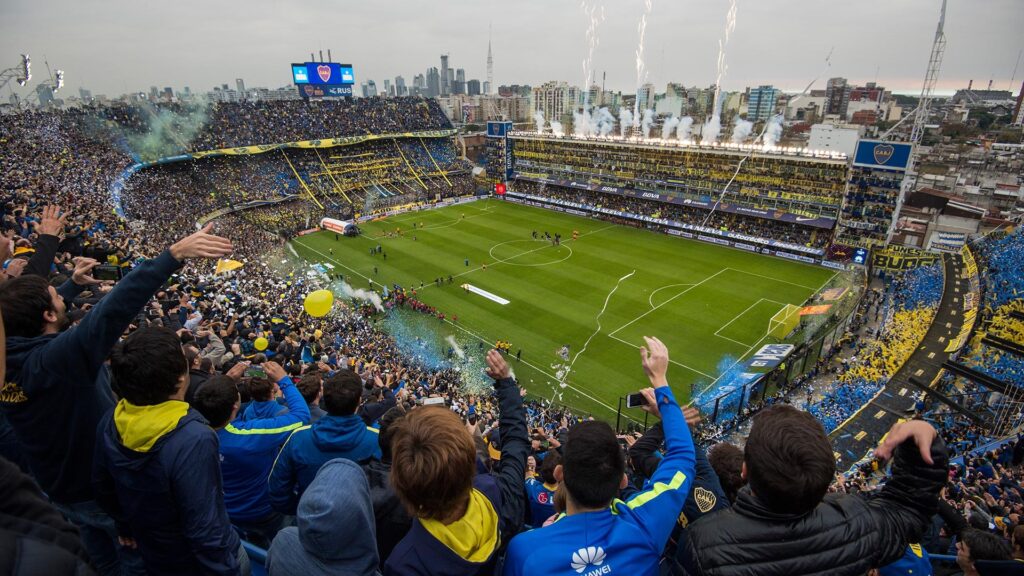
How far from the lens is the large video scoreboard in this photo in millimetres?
69562

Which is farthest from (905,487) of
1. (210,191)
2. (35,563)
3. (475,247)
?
(210,191)

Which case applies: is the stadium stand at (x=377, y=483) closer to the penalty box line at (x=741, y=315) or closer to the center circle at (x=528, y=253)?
the penalty box line at (x=741, y=315)

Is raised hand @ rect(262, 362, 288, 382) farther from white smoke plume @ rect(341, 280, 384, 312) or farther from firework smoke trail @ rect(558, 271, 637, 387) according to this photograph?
white smoke plume @ rect(341, 280, 384, 312)

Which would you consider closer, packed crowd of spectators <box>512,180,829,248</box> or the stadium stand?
the stadium stand

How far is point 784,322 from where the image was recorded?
30234 mm

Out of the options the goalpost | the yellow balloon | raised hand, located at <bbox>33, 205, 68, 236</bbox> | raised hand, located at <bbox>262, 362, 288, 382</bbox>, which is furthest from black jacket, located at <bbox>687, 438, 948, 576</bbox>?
the goalpost

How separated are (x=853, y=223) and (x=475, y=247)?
103 ft

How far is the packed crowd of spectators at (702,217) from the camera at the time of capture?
43.9 meters

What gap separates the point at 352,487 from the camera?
2.91m

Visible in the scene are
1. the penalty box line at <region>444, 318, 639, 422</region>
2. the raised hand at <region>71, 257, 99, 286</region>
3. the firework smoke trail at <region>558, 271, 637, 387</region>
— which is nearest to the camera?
the raised hand at <region>71, 257, 99, 286</region>

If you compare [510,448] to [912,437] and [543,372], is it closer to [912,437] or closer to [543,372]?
[912,437]

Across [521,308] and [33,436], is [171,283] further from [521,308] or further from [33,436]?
[521,308]

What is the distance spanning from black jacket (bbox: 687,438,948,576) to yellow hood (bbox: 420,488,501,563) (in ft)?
3.82

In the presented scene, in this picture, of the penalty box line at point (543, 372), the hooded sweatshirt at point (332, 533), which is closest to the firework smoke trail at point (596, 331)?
the penalty box line at point (543, 372)
